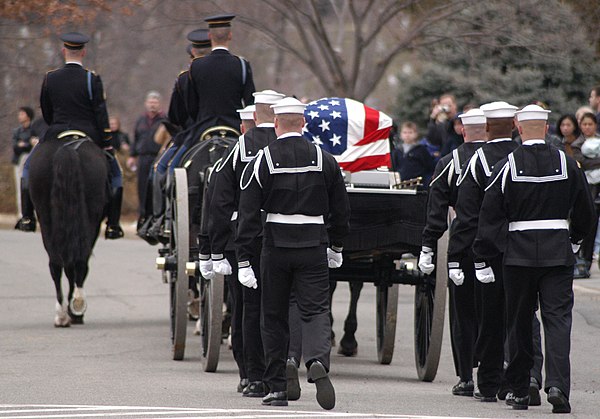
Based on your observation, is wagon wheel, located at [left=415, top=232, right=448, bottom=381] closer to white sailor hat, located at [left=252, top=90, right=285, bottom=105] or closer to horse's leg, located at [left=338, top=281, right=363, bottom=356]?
horse's leg, located at [left=338, top=281, right=363, bottom=356]

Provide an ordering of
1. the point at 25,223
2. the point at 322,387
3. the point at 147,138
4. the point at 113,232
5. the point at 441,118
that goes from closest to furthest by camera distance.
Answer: the point at 322,387
the point at 25,223
the point at 113,232
the point at 441,118
the point at 147,138

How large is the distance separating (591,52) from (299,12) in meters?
5.34

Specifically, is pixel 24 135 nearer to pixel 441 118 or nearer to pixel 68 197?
pixel 441 118

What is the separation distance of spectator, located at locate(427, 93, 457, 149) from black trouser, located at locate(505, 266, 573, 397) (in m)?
8.85

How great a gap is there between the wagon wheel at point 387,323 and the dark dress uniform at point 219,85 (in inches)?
79.6

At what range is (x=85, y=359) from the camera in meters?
11.9

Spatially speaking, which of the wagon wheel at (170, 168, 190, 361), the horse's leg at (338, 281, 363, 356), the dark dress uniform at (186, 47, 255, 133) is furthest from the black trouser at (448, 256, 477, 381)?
the dark dress uniform at (186, 47, 255, 133)

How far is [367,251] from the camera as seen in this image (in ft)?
34.9

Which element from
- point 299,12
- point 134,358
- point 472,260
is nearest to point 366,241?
point 472,260

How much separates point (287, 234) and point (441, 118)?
10.0 meters

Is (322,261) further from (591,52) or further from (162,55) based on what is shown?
(162,55)

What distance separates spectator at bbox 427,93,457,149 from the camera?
18.5 metres

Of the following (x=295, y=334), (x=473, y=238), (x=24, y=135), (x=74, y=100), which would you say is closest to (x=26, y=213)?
(x=74, y=100)

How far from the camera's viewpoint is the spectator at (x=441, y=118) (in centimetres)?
1845
